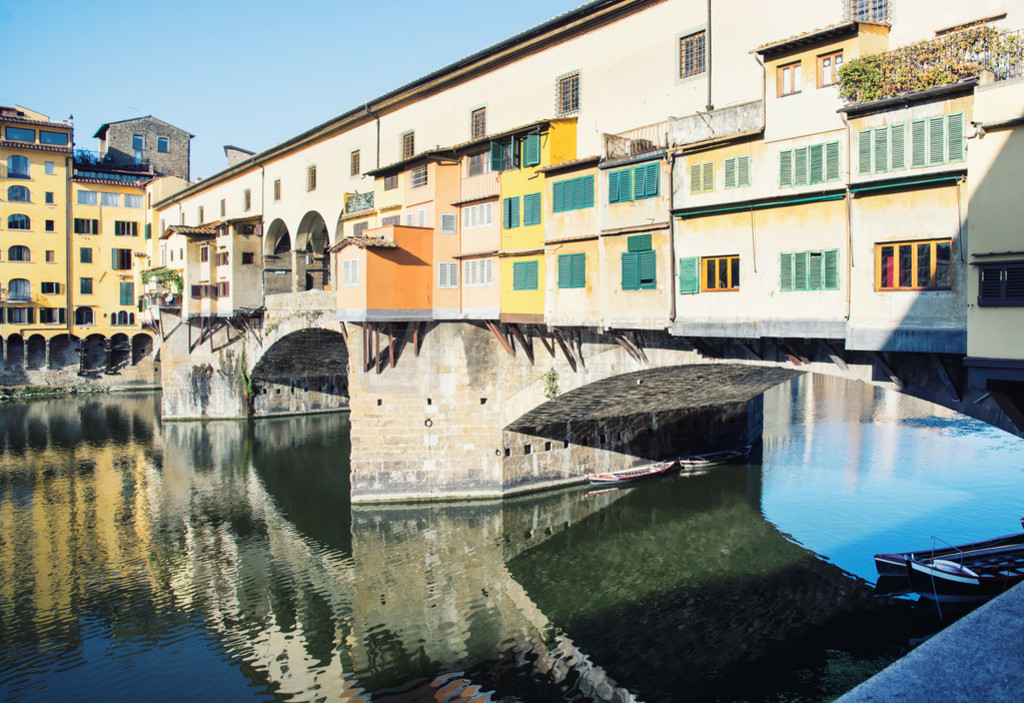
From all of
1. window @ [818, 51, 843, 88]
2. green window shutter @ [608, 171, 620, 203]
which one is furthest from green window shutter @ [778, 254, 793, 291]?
green window shutter @ [608, 171, 620, 203]

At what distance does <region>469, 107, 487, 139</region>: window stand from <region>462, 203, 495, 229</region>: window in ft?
11.5

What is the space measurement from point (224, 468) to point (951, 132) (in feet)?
104

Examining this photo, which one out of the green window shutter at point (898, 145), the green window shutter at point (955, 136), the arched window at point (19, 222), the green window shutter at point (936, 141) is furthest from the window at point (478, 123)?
the arched window at point (19, 222)

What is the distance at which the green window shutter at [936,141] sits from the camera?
1248 cm

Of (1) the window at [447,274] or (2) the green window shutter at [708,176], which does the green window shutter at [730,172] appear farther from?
(1) the window at [447,274]

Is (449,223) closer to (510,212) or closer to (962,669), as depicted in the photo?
(510,212)

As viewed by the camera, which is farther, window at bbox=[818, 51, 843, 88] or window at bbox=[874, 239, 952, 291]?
window at bbox=[818, 51, 843, 88]

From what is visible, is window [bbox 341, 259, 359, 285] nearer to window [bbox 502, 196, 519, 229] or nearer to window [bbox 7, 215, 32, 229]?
window [bbox 502, 196, 519, 229]

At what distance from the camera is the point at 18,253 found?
56.2m

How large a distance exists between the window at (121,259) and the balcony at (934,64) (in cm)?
6148

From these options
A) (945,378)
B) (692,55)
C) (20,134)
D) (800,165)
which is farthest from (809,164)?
(20,134)

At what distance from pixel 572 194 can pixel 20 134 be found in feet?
180

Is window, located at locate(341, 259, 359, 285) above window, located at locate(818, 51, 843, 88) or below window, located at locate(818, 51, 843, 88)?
below

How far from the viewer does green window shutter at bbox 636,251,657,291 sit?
1780 centimetres
